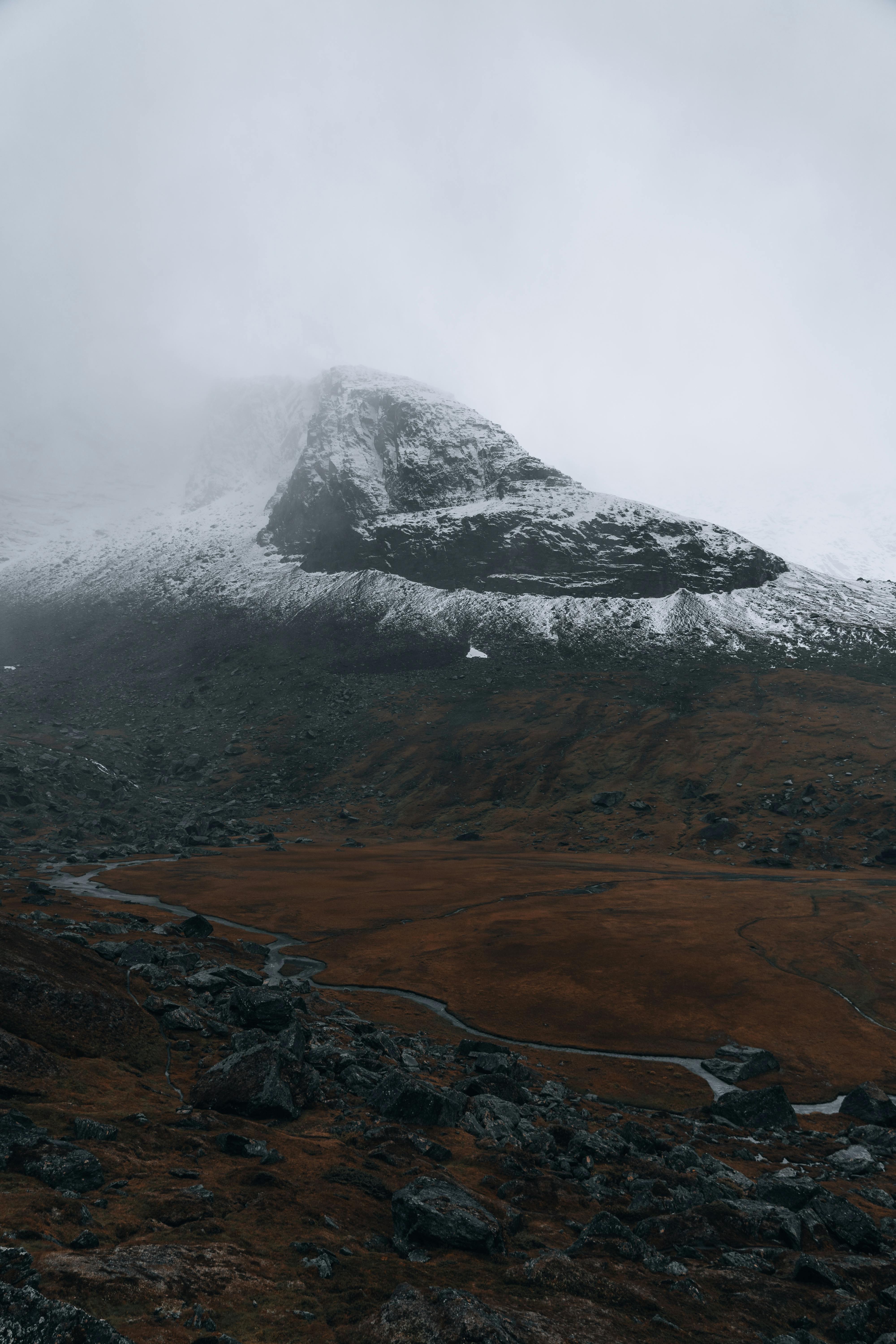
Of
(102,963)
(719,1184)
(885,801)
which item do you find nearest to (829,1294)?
(719,1184)

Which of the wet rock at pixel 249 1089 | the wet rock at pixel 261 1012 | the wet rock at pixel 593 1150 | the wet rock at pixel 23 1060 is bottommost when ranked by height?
the wet rock at pixel 261 1012

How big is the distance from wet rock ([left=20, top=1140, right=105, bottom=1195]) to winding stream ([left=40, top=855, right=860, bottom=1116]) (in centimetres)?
668

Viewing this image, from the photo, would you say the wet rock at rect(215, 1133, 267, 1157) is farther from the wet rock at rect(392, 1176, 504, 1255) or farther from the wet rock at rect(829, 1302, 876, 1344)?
the wet rock at rect(829, 1302, 876, 1344)

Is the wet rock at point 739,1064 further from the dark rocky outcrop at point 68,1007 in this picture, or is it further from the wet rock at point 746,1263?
the dark rocky outcrop at point 68,1007

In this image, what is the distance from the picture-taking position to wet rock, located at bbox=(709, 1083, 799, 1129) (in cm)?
2764

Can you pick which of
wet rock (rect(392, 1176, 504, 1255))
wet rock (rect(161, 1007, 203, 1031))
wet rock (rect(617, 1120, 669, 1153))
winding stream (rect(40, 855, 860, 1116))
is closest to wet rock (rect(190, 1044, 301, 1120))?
winding stream (rect(40, 855, 860, 1116))

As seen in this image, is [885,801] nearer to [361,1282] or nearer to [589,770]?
[589,770]

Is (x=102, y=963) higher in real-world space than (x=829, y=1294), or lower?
lower

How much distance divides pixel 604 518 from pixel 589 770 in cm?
10187

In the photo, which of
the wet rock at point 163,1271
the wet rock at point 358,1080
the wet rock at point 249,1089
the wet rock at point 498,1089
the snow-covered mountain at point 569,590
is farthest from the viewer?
the snow-covered mountain at point 569,590

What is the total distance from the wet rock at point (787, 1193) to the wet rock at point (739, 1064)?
12.0 metres

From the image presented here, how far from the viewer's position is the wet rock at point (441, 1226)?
15.6 metres

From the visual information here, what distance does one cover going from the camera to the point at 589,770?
370ft

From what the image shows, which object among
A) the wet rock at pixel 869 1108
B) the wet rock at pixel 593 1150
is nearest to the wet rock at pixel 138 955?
the wet rock at pixel 593 1150
